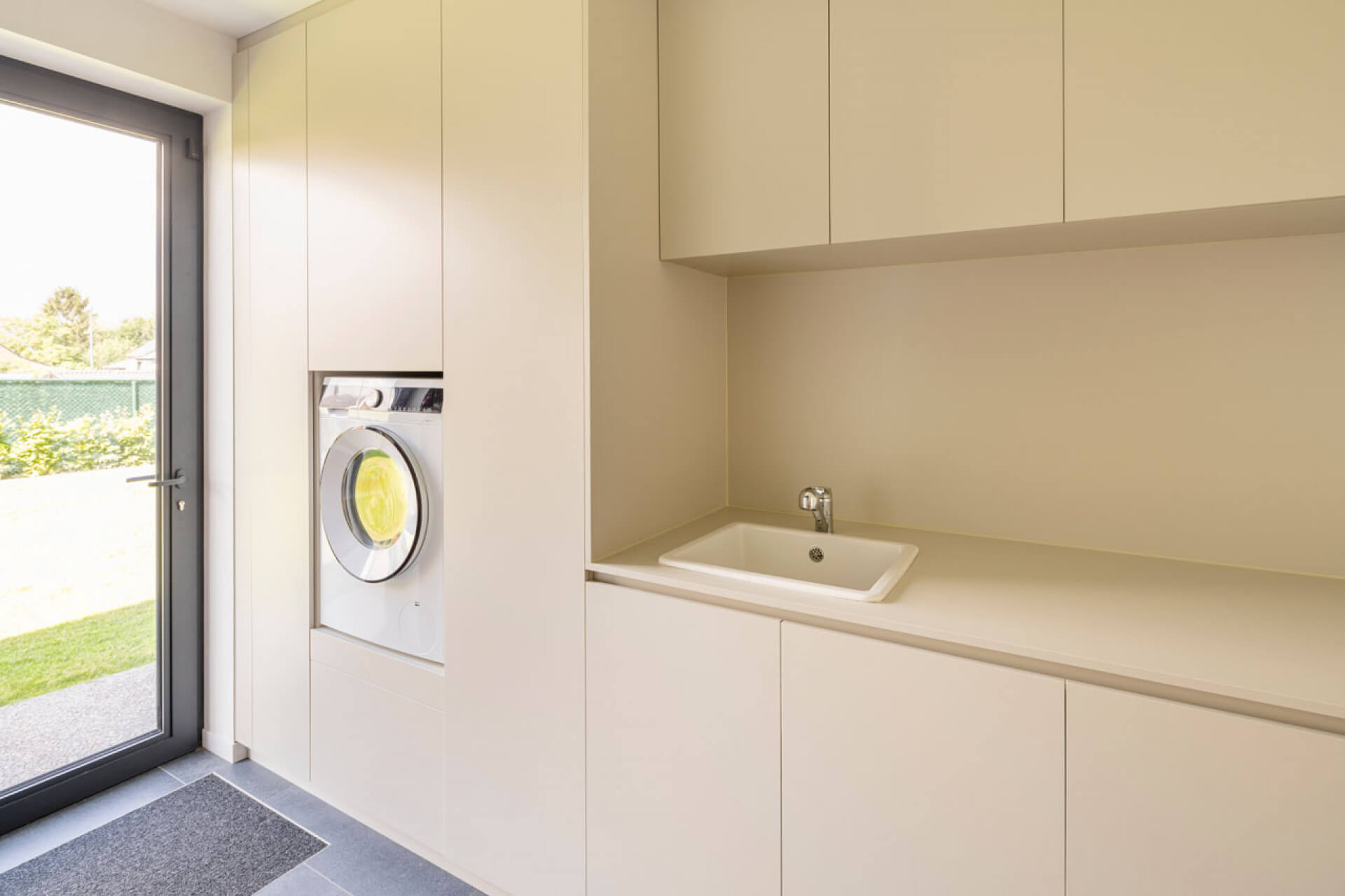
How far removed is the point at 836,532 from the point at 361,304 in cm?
158

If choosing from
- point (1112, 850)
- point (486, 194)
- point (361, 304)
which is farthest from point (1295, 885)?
point (361, 304)

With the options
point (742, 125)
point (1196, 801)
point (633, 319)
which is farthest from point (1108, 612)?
point (742, 125)

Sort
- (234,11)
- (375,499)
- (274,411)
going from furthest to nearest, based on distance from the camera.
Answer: (274,411)
(234,11)
(375,499)

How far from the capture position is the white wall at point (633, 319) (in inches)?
63.5

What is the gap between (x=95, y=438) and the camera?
89.3 inches

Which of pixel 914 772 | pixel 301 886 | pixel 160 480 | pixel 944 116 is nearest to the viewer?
pixel 914 772

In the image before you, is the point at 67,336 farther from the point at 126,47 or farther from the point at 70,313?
the point at 126,47

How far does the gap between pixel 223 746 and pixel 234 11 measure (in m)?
2.56

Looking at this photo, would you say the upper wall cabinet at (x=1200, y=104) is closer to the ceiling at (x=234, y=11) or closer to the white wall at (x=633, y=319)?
the white wall at (x=633, y=319)

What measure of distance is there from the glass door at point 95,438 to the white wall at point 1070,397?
2.05m

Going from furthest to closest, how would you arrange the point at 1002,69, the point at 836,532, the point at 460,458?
the point at 836,532
the point at 460,458
the point at 1002,69

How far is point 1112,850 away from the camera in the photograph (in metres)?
1.10

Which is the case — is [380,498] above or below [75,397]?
below

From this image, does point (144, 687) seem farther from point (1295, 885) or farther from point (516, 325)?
point (1295, 885)
